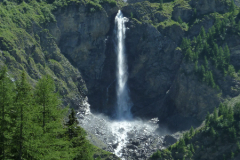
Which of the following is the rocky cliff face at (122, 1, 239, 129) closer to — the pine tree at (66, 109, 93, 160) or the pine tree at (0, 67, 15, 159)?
the pine tree at (66, 109, 93, 160)

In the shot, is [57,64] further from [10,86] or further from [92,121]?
[10,86]

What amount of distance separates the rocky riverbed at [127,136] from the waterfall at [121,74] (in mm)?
5953

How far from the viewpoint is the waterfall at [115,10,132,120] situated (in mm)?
129875

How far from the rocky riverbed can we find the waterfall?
5.95m

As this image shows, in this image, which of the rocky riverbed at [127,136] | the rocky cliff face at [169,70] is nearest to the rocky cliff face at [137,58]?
the rocky cliff face at [169,70]

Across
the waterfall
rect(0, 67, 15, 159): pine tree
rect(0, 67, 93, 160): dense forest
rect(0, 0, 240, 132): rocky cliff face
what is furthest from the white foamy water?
rect(0, 67, 15, 159): pine tree

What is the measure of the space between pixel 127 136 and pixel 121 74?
27200 mm

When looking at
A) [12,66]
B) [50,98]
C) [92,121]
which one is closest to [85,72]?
[92,121]

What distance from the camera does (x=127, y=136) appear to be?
115812 millimetres

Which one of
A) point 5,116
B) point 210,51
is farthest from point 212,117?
point 5,116

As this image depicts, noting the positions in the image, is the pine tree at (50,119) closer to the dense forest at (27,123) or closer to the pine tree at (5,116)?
the dense forest at (27,123)

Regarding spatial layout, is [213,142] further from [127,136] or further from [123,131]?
[123,131]

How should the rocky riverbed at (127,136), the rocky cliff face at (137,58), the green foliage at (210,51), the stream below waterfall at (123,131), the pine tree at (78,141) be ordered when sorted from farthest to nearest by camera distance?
the green foliage at (210,51) → the rocky cliff face at (137,58) → the stream below waterfall at (123,131) → the rocky riverbed at (127,136) → the pine tree at (78,141)

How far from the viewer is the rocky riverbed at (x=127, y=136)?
110m
